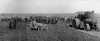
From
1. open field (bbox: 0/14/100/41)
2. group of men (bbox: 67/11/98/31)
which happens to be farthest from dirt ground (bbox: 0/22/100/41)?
group of men (bbox: 67/11/98/31)

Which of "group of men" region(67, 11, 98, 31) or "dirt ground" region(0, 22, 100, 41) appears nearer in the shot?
"dirt ground" region(0, 22, 100, 41)

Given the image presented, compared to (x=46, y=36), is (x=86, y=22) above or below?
above

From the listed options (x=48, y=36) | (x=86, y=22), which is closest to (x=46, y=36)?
(x=48, y=36)

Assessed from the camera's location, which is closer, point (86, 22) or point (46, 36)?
point (46, 36)

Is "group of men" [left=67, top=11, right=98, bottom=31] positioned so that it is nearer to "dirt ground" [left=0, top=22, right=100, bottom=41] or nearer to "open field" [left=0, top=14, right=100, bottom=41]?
"open field" [left=0, top=14, right=100, bottom=41]

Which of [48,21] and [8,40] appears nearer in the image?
[8,40]

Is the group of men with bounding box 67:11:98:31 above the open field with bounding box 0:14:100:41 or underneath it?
above

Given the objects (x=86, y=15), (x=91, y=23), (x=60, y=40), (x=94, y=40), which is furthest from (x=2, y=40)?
(x=86, y=15)

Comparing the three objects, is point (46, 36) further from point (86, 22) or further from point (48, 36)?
point (86, 22)

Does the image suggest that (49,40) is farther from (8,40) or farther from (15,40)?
(8,40)

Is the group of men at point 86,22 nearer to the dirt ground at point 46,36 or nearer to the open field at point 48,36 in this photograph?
the open field at point 48,36

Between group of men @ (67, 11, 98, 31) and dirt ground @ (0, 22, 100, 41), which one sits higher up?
group of men @ (67, 11, 98, 31)
